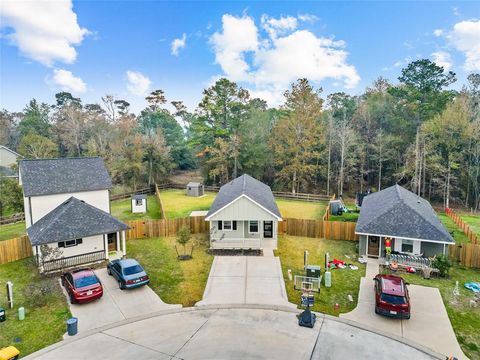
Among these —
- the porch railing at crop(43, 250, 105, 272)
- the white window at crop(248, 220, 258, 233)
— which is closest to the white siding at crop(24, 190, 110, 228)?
the porch railing at crop(43, 250, 105, 272)

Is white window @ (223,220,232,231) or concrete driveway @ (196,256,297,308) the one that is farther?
white window @ (223,220,232,231)

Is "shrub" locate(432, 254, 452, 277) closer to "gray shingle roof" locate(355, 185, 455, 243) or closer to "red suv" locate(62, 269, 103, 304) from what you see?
"gray shingle roof" locate(355, 185, 455, 243)

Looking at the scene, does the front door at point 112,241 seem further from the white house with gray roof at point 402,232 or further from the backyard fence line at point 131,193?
the backyard fence line at point 131,193

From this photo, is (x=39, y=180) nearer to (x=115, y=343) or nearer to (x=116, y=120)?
(x=115, y=343)

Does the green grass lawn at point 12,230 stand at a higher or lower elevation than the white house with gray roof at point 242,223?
lower

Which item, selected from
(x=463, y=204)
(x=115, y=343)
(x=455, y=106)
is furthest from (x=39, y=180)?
(x=463, y=204)

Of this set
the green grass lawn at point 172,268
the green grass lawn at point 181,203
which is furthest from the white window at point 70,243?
the green grass lawn at point 181,203
